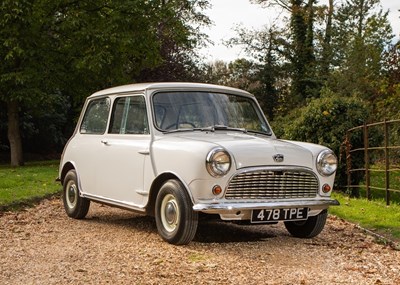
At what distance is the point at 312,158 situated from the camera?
23.1 ft

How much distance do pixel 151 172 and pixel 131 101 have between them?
1.30m

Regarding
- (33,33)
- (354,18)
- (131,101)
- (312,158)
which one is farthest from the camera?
(354,18)

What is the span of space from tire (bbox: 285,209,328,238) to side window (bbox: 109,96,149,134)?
217cm

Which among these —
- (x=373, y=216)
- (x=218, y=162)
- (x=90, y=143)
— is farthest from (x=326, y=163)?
(x=90, y=143)

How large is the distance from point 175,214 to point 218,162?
789 mm

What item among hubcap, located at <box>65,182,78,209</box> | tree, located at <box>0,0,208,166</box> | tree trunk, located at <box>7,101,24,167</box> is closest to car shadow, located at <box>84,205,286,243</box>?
hubcap, located at <box>65,182,78,209</box>

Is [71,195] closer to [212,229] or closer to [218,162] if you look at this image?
[212,229]

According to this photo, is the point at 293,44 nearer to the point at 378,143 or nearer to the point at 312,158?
the point at 378,143

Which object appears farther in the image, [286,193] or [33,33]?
[33,33]

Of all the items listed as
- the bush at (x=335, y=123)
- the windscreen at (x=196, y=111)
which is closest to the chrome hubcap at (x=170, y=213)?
the windscreen at (x=196, y=111)

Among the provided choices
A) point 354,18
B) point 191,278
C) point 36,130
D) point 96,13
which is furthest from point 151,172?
point 354,18

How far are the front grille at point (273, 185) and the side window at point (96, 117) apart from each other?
2.68 m

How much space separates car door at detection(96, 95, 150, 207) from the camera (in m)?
7.42

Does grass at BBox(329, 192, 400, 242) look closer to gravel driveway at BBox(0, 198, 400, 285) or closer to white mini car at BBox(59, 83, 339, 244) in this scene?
gravel driveway at BBox(0, 198, 400, 285)
